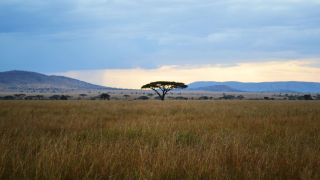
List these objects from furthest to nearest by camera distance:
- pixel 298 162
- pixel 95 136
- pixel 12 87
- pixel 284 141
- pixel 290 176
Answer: pixel 12 87
pixel 95 136
pixel 284 141
pixel 298 162
pixel 290 176

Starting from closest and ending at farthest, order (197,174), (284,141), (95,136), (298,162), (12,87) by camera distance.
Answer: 1. (197,174)
2. (298,162)
3. (284,141)
4. (95,136)
5. (12,87)

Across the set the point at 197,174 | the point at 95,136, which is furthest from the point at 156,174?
the point at 95,136

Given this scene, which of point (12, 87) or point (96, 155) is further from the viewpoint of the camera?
point (12, 87)

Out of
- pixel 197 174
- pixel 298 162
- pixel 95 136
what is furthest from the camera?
pixel 95 136

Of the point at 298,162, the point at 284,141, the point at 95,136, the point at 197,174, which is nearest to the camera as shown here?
the point at 197,174

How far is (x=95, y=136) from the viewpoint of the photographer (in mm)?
5887

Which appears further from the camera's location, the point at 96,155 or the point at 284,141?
the point at 284,141

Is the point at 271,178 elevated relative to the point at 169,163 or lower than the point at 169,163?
lower

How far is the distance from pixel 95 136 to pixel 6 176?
9.09 ft

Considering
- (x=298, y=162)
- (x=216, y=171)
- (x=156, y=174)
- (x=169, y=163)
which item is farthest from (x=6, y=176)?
(x=298, y=162)

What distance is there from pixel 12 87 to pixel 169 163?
222553 millimetres

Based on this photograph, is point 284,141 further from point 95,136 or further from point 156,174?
point 95,136

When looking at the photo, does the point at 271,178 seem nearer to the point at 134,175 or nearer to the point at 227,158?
the point at 227,158

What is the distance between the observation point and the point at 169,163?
339 cm
